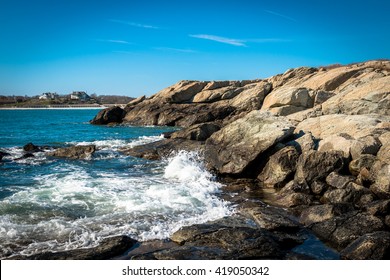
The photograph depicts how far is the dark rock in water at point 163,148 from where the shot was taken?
25781mm

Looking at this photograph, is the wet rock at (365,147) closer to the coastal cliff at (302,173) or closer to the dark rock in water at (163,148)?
the coastal cliff at (302,173)

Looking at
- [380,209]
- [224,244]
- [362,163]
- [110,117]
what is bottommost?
[224,244]

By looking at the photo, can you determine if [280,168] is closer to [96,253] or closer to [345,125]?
[345,125]

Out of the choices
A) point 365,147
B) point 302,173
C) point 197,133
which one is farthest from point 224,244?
point 197,133

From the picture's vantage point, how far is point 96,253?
9.03 metres

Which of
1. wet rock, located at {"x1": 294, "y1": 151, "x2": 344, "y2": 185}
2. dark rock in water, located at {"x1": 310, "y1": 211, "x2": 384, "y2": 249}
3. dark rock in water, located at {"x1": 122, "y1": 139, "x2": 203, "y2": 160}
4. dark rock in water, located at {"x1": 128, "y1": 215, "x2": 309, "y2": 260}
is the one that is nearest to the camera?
dark rock in water, located at {"x1": 128, "y1": 215, "x2": 309, "y2": 260}

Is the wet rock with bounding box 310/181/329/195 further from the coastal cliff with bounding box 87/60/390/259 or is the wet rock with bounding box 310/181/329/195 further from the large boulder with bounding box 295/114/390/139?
the large boulder with bounding box 295/114/390/139

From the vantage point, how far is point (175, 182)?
18125 millimetres

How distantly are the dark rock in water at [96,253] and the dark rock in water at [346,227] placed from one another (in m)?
5.99

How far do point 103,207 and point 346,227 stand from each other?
29.9 ft

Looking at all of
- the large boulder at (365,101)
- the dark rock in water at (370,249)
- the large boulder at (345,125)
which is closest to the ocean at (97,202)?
the dark rock in water at (370,249)

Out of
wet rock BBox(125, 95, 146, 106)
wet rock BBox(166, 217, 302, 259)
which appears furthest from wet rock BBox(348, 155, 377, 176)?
wet rock BBox(125, 95, 146, 106)

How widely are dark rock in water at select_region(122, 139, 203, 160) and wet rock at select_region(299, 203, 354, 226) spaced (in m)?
13.1

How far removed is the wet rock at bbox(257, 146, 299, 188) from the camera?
16922 mm
